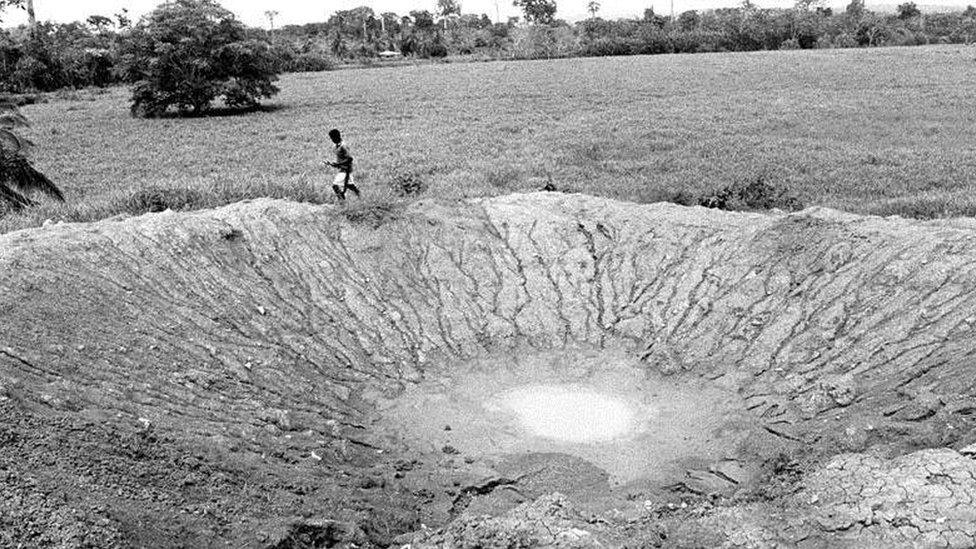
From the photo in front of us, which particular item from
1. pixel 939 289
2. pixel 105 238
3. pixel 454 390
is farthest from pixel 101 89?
pixel 939 289

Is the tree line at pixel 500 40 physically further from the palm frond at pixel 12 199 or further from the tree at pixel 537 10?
the palm frond at pixel 12 199

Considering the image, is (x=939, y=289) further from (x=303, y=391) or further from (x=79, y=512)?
(x=79, y=512)

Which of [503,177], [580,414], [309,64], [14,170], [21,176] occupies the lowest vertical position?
[580,414]

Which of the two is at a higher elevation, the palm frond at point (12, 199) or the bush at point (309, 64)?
the bush at point (309, 64)

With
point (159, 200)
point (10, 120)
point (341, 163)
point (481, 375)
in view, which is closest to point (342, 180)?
point (341, 163)

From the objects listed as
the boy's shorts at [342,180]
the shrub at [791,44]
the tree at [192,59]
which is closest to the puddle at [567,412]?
the boy's shorts at [342,180]

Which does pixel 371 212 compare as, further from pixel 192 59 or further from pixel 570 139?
pixel 192 59

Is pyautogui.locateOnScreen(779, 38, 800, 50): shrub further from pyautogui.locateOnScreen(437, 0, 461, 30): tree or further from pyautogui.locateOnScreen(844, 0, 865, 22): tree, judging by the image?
pyautogui.locateOnScreen(437, 0, 461, 30): tree
